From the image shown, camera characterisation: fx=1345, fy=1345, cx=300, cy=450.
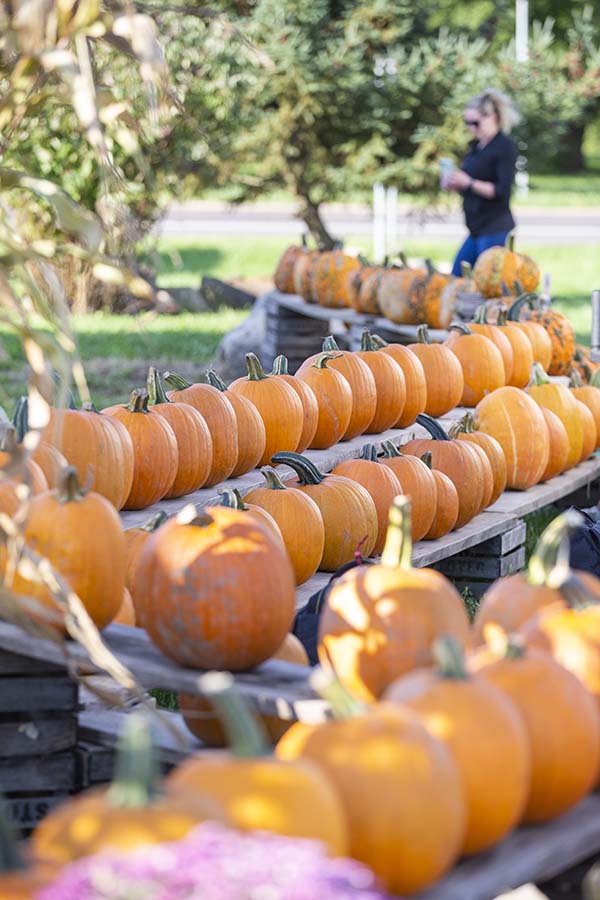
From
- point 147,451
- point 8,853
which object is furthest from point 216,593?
point 147,451

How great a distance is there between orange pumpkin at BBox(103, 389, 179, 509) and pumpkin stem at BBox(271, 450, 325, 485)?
28 cm

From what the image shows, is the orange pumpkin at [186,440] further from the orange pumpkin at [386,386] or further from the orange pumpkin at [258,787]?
the orange pumpkin at [258,787]

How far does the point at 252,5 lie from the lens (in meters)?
14.8

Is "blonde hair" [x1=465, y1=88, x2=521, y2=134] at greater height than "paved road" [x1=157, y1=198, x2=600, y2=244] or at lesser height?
greater

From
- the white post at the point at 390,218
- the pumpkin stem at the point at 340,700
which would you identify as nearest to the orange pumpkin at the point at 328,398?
the pumpkin stem at the point at 340,700

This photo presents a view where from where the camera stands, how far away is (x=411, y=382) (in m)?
4.87

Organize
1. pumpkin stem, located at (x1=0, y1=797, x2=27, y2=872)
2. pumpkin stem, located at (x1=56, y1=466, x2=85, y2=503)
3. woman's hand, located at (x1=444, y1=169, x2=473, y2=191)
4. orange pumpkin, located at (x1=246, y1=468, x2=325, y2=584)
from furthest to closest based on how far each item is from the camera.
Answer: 1. woman's hand, located at (x1=444, y1=169, x2=473, y2=191)
2. orange pumpkin, located at (x1=246, y1=468, x2=325, y2=584)
3. pumpkin stem, located at (x1=56, y1=466, x2=85, y2=503)
4. pumpkin stem, located at (x1=0, y1=797, x2=27, y2=872)

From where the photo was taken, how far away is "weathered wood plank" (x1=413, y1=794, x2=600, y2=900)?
5.56 feet

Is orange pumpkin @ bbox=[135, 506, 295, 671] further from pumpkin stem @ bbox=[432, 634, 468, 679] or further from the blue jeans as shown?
the blue jeans

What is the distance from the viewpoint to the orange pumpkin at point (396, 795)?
1.64 m

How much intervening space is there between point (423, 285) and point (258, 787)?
5.79m

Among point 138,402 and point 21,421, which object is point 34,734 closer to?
point 21,421

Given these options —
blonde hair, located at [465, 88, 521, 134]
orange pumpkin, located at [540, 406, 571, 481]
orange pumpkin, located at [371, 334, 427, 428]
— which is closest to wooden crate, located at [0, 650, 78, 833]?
orange pumpkin, located at [371, 334, 427, 428]

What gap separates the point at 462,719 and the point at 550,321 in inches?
181
